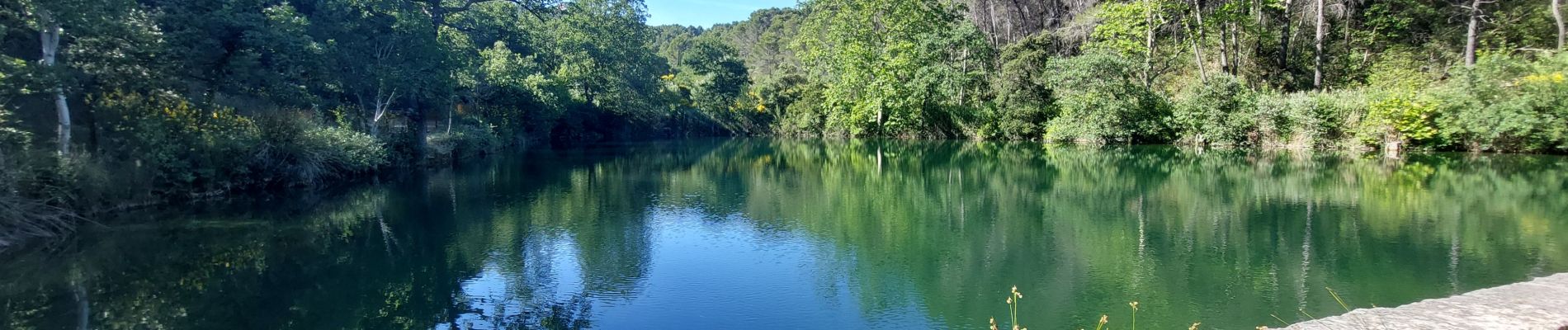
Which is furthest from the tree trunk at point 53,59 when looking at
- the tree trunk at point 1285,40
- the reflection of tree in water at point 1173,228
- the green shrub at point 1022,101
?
the tree trunk at point 1285,40

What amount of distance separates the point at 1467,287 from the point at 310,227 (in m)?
16.0

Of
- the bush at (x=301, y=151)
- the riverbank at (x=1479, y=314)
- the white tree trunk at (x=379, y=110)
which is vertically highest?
the white tree trunk at (x=379, y=110)

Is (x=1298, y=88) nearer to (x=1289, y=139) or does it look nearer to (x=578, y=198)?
(x=1289, y=139)

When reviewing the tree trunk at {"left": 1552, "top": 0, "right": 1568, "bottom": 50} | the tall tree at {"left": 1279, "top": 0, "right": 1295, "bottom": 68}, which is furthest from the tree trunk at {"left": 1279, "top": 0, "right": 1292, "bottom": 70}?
the tree trunk at {"left": 1552, "top": 0, "right": 1568, "bottom": 50}

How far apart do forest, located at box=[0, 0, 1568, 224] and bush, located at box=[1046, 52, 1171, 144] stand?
0.32 ft

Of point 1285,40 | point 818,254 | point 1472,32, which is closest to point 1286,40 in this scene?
point 1285,40

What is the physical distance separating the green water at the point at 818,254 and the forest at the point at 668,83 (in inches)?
75.3

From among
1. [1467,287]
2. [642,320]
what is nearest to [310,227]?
[642,320]

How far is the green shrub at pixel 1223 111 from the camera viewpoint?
28281 millimetres

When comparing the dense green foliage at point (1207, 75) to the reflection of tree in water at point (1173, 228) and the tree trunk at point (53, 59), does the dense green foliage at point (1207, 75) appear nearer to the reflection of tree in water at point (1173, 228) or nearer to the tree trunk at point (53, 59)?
the reflection of tree in water at point (1173, 228)

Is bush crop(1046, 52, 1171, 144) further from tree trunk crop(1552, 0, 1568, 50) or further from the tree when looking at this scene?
tree trunk crop(1552, 0, 1568, 50)

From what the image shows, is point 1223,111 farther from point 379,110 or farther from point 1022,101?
point 379,110

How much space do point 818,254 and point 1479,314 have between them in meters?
6.72

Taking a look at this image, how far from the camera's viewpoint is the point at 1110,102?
31.9 m
